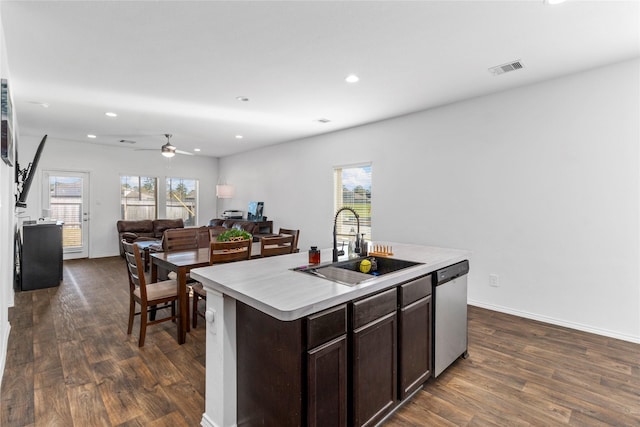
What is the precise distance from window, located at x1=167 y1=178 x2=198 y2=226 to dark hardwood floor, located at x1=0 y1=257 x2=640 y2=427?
5280 mm

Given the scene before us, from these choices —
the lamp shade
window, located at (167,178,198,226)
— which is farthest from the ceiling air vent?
window, located at (167,178,198,226)

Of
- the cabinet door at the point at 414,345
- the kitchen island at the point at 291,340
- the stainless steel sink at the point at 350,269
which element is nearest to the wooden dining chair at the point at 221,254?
the kitchen island at the point at 291,340

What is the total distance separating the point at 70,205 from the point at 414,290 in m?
8.21

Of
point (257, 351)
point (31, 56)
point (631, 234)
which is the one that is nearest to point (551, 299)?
point (631, 234)

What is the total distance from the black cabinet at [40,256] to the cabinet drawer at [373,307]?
5460 millimetres

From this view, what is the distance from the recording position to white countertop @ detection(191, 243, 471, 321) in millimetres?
1424

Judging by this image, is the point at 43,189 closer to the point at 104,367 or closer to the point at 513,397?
the point at 104,367

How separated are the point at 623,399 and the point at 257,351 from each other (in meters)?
2.51

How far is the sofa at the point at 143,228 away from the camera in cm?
722

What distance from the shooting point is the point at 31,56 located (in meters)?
2.87

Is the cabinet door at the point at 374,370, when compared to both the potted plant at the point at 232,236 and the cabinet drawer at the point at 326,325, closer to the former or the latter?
the cabinet drawer at the point at 326,325

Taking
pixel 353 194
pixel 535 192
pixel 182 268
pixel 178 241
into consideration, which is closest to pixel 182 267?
pixel 182 268

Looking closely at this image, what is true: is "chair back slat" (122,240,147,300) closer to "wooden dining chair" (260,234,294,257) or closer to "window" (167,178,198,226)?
"wooden dining chair" (260,234,294,257)

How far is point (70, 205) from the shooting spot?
7.18 metres
